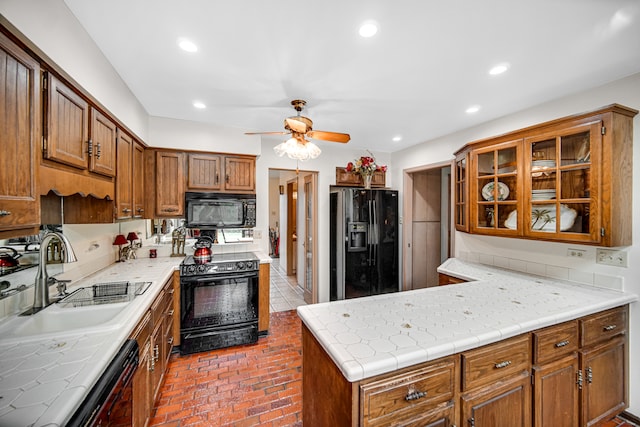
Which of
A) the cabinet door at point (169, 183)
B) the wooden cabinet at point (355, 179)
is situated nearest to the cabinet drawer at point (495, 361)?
the cabinet door at point (169, 183)

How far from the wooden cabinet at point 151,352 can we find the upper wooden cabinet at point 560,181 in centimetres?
290

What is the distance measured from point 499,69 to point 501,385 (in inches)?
80.6

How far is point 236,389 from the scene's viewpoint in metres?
2.14

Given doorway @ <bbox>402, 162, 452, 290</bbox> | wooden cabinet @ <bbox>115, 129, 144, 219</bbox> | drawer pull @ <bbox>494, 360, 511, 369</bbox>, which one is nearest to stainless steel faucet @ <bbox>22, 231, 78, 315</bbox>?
wooden cabinet @ <bbox>115, 129, 144, 219</bbox>

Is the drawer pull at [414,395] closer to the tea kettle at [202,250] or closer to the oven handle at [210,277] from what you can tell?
the oven handle at [210,277]

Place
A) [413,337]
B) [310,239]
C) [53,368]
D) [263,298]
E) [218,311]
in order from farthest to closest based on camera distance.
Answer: [310,239] → [263,298] → [218,311] → [413,337] → [53,368]

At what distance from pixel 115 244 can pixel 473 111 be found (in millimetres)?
3872

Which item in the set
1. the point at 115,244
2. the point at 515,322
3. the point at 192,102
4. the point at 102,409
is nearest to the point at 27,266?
the point at 115,244

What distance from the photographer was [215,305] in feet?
8.86

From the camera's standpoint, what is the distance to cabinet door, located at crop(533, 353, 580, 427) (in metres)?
1.43

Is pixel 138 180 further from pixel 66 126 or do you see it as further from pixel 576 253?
pixel 576 253

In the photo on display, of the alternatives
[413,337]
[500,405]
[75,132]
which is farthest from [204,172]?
[500,405]

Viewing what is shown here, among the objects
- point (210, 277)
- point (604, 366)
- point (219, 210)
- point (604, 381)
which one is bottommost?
point (604, 381)

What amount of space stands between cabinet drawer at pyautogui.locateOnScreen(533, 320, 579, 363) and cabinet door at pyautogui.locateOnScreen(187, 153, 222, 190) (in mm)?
3141
